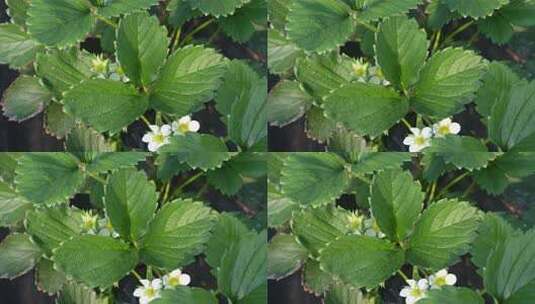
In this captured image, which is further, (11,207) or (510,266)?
(11,207)

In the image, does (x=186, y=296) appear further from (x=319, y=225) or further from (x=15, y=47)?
(x=15, y=47)

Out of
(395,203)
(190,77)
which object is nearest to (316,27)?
(190,77)

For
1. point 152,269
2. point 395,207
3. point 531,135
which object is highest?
point 531,135

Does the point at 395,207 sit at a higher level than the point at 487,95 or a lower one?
lower

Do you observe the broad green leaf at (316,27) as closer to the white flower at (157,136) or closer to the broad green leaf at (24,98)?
the white flower at (157,136)

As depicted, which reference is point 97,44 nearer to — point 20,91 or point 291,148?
point 20,91

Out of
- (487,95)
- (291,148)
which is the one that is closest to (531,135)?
(487,95)
